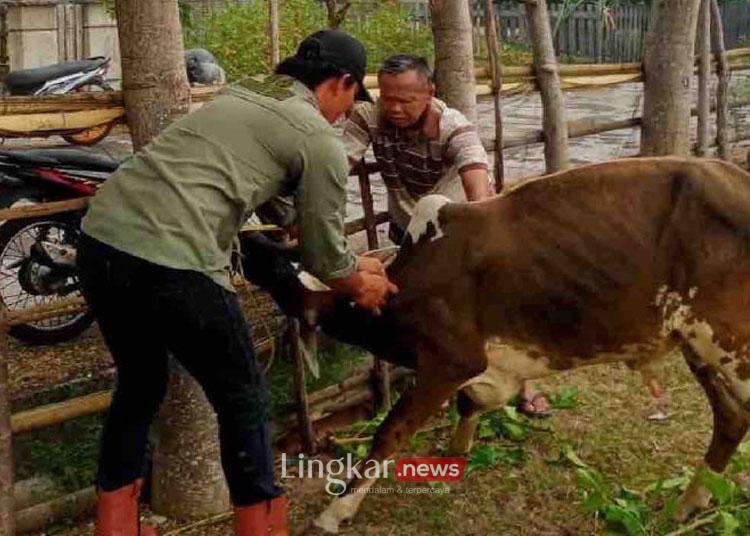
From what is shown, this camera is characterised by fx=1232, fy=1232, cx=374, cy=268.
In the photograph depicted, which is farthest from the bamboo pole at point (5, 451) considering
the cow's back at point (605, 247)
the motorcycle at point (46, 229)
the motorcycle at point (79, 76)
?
the motorcycle at point (79, 76)

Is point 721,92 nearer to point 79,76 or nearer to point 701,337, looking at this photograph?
point 701,337

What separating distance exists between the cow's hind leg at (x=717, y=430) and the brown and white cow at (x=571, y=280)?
0.01 m

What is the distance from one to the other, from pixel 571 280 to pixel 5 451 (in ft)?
6.21

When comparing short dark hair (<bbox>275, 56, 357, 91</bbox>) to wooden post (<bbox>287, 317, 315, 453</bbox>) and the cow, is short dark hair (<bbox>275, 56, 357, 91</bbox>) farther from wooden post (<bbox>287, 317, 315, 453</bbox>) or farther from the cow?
wooden post (<bbox>287, 317, 315, 453</bbox>)

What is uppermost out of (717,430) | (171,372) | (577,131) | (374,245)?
(577,131)

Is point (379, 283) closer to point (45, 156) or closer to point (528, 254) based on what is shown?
point (528, 254)

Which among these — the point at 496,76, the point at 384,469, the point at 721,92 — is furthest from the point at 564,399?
the point at 721,92

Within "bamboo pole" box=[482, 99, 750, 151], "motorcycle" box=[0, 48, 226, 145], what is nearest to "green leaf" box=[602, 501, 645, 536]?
"bamboo pole" box=[482, 99, 750, 151]

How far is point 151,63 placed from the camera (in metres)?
3.91

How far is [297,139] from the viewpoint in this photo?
3.28m

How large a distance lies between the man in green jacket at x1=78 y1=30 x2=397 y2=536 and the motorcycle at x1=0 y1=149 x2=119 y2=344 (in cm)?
225

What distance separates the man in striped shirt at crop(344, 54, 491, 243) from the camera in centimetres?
452

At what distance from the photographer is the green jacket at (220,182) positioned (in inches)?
127

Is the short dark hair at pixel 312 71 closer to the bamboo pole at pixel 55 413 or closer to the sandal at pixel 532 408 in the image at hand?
the bamboo pole at pixel 55 413
